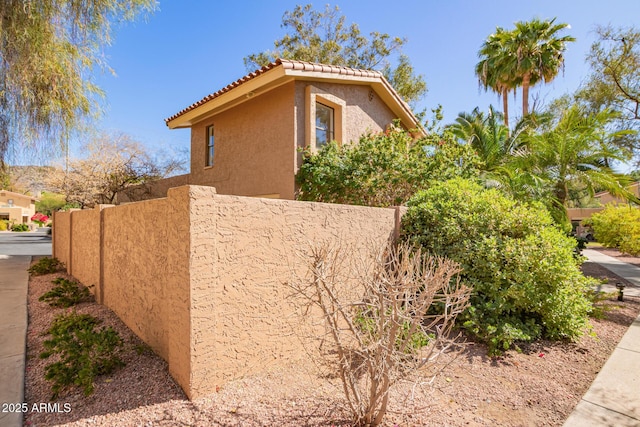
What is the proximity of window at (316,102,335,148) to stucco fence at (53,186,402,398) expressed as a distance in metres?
5.81

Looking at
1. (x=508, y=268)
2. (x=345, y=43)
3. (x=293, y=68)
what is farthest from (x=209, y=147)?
(x=345, y=43)

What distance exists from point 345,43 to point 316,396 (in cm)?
2433

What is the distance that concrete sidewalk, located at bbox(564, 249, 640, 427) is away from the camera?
3.36m

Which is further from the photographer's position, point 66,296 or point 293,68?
point 293,68

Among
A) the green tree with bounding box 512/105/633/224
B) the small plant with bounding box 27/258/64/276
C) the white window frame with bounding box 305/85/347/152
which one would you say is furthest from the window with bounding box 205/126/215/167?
the green tree with bounding box 512/105/633/224

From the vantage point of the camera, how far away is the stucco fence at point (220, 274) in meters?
→ 3.37

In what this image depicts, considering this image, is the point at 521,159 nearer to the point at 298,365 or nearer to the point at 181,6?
the point at 298,365

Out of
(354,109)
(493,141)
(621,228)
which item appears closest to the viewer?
(354,109)

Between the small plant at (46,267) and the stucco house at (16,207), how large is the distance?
51941 mm

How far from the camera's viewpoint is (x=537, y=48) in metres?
20.5

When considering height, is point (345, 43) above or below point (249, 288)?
above

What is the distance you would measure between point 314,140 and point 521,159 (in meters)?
6.60

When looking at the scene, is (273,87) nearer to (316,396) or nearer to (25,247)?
(316,396)

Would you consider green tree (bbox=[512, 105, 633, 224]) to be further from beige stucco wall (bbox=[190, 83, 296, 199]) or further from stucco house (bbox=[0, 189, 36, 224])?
stucco house (bbox=[0, 189, 36, 224])
